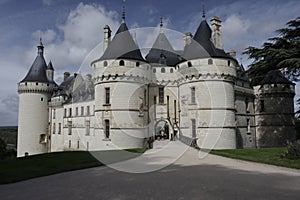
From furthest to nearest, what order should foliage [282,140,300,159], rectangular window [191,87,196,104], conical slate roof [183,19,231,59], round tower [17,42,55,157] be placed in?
round tower [17,42,55,157] < rectangular window [191,87,196,104] < conical slate roof [183,19,231,59] < foliage [282,140,300,159]

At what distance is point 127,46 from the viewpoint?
22.5 metres

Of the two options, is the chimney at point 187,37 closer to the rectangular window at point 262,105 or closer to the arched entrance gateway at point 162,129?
the arched entrance gateway at point 162,129

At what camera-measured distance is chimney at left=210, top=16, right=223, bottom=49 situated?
22.8 meters

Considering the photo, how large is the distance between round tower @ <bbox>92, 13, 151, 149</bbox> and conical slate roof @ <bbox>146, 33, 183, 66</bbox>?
14.0 ft

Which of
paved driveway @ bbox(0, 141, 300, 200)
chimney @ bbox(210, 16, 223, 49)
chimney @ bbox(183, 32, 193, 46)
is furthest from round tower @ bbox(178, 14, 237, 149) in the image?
paved driveway @ bbox(0, 141, 300, 200)

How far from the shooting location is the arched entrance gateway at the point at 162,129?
24.5 metres

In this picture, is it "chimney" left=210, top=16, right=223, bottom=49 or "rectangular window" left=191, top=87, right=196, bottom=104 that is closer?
"rectangular window" left=191, top=87, right=196, bottom=104

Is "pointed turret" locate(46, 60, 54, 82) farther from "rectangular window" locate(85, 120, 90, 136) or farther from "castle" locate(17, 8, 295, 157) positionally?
"rectangular window" locate(85, 120, 90, 136)

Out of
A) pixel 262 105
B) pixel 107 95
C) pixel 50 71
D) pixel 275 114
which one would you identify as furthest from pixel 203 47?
pixel 50 71

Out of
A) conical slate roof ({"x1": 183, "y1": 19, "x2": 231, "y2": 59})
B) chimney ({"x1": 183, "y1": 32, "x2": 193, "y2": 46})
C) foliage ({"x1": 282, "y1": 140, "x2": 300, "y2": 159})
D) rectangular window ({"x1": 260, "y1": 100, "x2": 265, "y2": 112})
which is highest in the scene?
chimney ({"x1": 183, "y1": 32, "x2": 193, "y2": 46})

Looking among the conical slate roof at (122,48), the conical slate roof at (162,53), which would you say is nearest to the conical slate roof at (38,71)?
the conical slate roof at (162,53)

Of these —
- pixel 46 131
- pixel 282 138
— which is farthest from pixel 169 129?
pixel 46 131

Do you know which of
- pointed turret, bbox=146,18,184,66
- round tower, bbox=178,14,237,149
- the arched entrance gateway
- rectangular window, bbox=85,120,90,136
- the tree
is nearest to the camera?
the tree

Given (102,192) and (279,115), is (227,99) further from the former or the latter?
(102,192)
